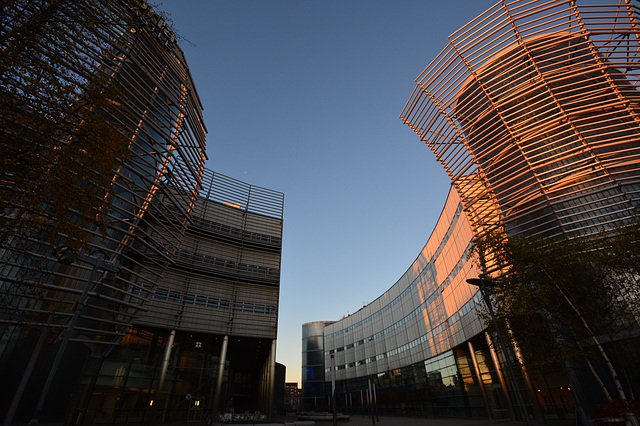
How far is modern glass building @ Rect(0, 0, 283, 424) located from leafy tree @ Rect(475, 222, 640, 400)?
790 inches

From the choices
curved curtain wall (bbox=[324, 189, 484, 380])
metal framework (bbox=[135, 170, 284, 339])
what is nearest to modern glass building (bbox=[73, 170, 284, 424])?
metal framework (bbox=[135, 170, 284, 339])

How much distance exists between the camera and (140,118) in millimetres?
20891

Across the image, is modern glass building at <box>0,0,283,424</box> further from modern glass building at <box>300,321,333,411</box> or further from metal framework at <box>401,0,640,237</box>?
modern glass building at <box>300,321,333,411</box>

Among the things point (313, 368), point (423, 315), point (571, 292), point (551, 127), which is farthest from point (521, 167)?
point (313, 368)

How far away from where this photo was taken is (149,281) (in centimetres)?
→ 2220

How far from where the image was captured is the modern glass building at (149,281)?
54.8 ft

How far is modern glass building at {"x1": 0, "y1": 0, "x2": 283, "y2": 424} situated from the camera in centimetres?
1670

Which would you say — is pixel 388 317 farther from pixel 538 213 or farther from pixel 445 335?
pixel 538 213

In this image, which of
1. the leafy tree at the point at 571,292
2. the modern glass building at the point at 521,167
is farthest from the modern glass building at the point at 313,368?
the leafy tree at the point at 571,292

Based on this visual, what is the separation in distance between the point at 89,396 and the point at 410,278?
40526 millimetres

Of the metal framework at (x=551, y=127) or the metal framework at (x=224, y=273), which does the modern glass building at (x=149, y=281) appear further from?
the metal framework at (x=551, y=127)

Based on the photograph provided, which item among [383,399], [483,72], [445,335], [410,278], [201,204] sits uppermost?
[483,72]

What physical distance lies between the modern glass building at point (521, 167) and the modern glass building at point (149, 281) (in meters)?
20.3

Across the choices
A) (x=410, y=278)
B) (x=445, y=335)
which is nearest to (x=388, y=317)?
(x=410, y=278)
